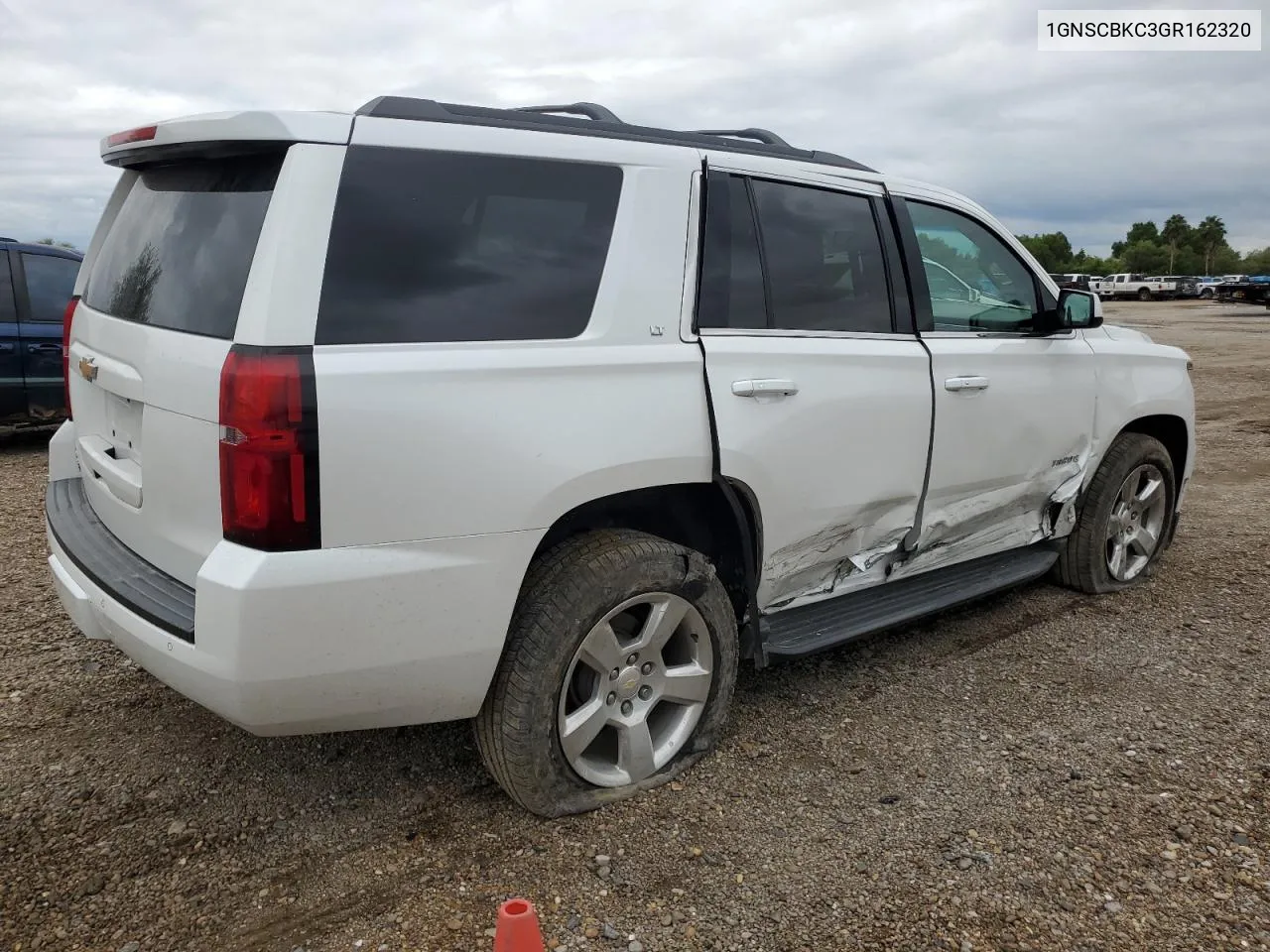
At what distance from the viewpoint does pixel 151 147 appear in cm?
265

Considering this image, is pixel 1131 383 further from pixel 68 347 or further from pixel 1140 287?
pixel 1140 287

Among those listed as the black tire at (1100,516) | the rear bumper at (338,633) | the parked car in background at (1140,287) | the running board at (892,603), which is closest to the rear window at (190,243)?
the rear bumper at (338,633)

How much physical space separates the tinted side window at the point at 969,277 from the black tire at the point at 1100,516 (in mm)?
939

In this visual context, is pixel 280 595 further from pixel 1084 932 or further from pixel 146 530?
pixel 1084 932

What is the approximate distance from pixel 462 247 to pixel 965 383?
2.06m

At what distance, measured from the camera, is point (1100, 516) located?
4.67 metres

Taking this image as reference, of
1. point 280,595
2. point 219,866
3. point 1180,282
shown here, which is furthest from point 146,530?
point 1180,282

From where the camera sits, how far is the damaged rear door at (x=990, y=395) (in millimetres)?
3693

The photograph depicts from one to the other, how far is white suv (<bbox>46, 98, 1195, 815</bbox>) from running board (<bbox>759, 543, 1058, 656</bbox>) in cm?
2

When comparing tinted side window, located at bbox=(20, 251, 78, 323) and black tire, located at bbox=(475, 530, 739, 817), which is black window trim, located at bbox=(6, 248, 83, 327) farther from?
black tire, located at bbox=(475, 530, 739, 817)

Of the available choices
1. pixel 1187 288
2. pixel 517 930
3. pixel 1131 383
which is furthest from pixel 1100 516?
pixel 1187 288

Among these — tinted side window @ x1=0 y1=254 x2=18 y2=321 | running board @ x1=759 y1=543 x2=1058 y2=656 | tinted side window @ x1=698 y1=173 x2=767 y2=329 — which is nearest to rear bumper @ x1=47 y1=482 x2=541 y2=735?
tinted side window @ x1=698 y1=173 x2=767 y2=329

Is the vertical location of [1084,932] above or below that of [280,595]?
below

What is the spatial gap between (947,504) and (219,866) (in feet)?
8.97
